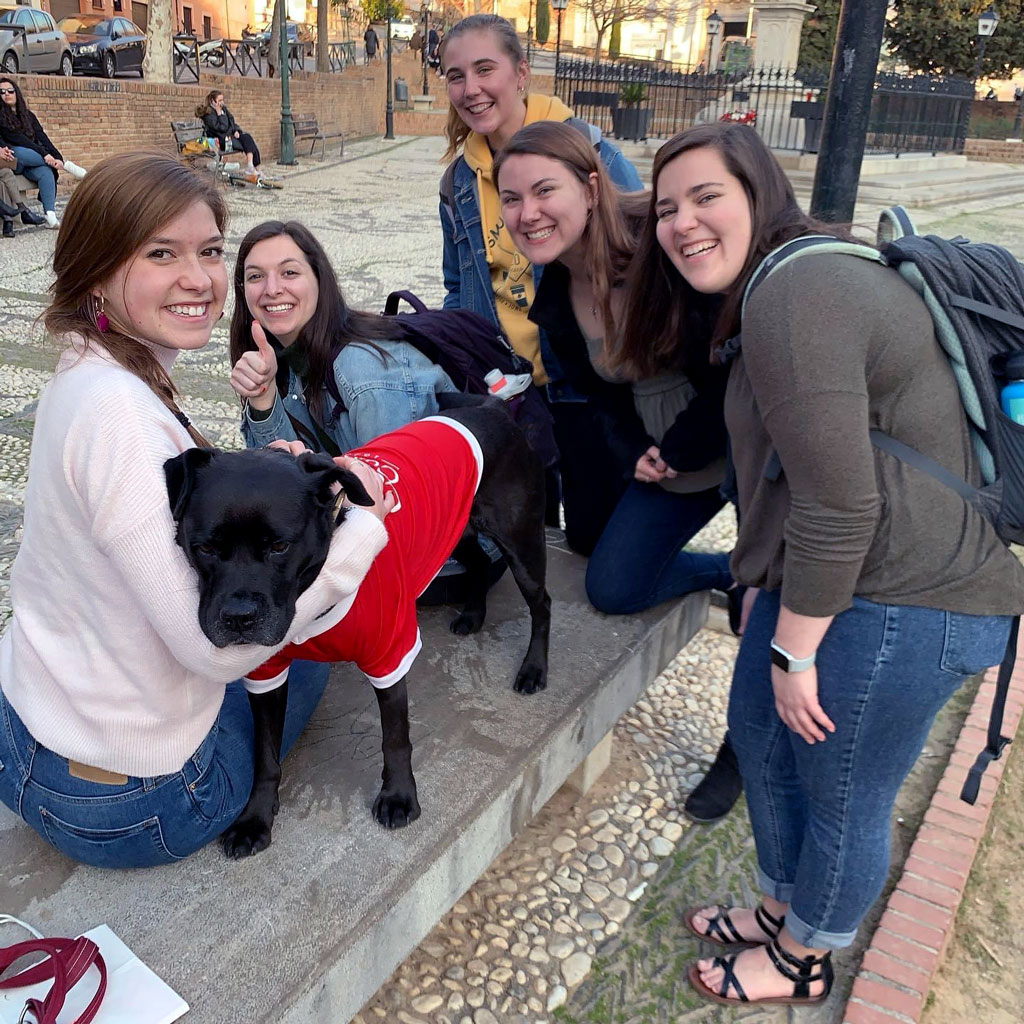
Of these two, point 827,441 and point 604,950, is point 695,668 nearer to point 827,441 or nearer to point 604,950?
point 604,950

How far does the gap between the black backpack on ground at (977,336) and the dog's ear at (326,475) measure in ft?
3.22

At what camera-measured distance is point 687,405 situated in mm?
3281

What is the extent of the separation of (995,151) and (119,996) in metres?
35.8

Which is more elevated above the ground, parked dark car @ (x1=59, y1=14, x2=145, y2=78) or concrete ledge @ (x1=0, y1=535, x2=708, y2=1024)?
parked dark car @ (x1=59, y1=14, x2=145, y2=78)

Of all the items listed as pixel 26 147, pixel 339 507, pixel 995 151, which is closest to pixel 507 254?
pixel 339 507

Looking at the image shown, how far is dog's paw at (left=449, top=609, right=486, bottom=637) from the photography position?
334cm

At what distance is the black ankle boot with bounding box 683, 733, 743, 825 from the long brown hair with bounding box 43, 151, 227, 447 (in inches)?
91.0

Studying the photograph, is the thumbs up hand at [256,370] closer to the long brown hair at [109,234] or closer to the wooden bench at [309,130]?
the long brown hair at [109,234]

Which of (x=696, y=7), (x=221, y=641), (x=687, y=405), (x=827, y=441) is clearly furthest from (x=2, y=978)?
(x=696, y=7)

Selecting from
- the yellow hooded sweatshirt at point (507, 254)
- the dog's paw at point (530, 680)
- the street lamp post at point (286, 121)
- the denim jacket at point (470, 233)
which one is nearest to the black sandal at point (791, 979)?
the dog's paw at point (530, 680)

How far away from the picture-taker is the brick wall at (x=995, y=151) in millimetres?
30219

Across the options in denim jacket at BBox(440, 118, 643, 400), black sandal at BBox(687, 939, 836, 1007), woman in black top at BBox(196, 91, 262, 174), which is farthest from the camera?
woman in black top at BBox(196, 91, 262, 174)


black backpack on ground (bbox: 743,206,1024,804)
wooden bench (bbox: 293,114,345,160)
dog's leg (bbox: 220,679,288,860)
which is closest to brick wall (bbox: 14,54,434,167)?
wooden bench (bbox: 293,114,345,160)

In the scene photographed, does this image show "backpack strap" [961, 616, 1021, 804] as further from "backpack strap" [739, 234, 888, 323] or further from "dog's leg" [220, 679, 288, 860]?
"dog's leg" [220, 679, 288, 860]
